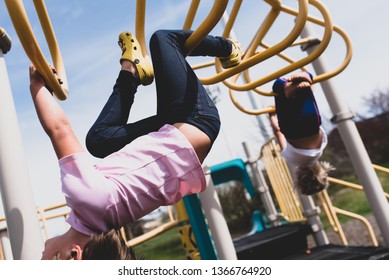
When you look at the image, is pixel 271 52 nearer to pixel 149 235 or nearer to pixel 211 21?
pixel 211 21

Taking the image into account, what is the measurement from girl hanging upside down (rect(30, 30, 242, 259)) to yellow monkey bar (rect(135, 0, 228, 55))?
0.04 m

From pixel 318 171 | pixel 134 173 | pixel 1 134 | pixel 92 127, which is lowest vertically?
pixel 318 171

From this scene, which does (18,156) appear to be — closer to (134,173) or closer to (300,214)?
(134,173)

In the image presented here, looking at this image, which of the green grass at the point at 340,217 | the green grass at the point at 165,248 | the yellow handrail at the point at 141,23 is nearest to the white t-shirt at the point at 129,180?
the yellow handrail at the point at 141,23

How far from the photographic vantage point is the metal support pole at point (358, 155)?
2350 mm

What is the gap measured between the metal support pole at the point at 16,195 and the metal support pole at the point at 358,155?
1778 mm

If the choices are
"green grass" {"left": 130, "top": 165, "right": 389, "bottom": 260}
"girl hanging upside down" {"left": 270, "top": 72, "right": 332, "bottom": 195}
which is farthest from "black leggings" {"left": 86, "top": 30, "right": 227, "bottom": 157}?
"green grass" {"left": 130, "top": 165, "right": 389, "bottom": 260}

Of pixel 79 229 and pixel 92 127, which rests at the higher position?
pixel 92 127

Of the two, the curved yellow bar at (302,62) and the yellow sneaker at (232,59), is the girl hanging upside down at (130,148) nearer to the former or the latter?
the yellow sneaker at (232,59)

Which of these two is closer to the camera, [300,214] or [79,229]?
[79,229]

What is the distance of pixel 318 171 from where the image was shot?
221 cm

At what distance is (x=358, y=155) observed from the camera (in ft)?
7.85
